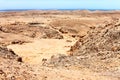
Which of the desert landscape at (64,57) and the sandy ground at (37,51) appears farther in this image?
the sandy ground at (37,51)

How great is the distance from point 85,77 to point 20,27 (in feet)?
92.5

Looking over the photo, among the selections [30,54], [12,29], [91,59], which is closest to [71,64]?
[91,59]

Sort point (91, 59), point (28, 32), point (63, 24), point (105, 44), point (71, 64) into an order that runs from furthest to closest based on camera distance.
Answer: point (63, 24), point (28, 32), point (105, 44), point (91, 59), point (71, 64)

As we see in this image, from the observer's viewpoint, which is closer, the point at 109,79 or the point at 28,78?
the point at 28,78

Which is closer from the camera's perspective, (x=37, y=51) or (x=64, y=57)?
(x=64, y=57)

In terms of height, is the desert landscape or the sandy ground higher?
the desert landscape

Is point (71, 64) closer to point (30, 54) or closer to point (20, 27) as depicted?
point (30, 54)

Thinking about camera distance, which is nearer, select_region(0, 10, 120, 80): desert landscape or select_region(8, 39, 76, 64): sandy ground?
select_region(0, 10, 120, 80): desert landscape

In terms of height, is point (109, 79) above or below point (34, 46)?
above

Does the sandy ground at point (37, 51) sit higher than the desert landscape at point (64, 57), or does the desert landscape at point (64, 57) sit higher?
the desert landscape at point (64, 57)

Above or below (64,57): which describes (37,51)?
below

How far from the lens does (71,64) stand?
1300cm

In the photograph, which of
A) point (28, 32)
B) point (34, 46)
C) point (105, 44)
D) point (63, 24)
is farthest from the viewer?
point (63, 24)

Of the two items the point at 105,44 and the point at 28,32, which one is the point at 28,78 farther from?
the point at 28,32
